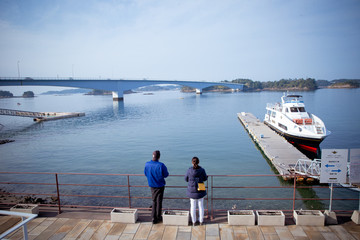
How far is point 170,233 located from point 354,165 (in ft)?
16.5

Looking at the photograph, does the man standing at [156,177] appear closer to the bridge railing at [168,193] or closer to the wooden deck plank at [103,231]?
the wooden deck plank at [103,231]

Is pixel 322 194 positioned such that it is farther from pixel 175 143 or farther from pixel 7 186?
pixel 7 186

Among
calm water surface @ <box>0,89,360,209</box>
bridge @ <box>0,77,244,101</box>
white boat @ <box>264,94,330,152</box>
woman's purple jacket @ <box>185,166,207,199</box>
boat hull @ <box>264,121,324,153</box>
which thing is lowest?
calm water surface @ <box>0,89,360,209</box>

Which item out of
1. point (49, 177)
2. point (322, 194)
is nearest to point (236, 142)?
point (322, 194)

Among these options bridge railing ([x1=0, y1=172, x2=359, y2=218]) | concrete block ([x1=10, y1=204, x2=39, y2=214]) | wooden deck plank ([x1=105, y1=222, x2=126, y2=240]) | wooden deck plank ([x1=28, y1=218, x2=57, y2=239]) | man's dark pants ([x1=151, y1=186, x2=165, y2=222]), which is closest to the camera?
wooden deck plank ([x1=105, y1=222, x2=126, y2=240])

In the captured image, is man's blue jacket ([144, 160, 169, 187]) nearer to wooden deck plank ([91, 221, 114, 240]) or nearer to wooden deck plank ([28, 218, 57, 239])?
wooden deck plank ([91, 221, 114, 240])

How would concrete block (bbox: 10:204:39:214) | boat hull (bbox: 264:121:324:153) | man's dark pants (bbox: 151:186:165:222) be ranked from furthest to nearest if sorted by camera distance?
boat hull (bbox: 264:121:324:153)
concrete block (bbox: 10:204:39:214)
man's dark pants (bbox: 151:186:165:222)

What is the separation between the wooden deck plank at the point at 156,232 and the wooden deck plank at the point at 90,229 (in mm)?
1495

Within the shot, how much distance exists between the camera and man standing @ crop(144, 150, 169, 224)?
20.3 feet

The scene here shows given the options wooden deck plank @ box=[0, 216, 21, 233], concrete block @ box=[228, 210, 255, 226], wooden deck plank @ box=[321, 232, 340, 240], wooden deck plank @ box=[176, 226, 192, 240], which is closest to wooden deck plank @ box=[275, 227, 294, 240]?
concrete block @ box=[228, 210, 255, 226]

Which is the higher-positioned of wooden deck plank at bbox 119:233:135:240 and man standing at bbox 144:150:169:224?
man standing at bbox 144:150:169:224

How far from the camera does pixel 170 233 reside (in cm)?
596

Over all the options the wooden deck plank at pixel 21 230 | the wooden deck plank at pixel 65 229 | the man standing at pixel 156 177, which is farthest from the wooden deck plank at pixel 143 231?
the wooden deck plank at pixel 21 230

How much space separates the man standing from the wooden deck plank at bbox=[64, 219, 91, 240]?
1.85 metres
